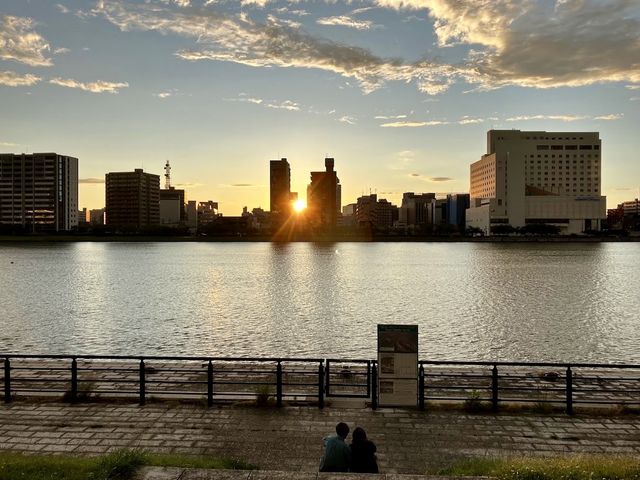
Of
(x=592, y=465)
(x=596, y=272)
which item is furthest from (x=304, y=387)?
(x=596, y=272)

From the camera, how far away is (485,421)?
15.1 m

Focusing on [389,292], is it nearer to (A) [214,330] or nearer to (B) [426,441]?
(A) [214,330]

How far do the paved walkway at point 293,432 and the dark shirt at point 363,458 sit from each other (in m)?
1.31

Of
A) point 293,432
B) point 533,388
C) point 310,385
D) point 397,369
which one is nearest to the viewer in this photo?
point 293,432

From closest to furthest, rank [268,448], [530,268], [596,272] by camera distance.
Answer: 1. [268,448]
2. [596,272]
3. [530,268]

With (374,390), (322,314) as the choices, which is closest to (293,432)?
(374,390)

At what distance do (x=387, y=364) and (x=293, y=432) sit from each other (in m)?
3.61

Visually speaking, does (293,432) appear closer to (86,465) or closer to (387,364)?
(387,364)

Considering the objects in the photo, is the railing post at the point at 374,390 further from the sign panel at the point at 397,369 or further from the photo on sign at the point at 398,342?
the photo on sign at the point at 398,342

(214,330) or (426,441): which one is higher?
(426,441)

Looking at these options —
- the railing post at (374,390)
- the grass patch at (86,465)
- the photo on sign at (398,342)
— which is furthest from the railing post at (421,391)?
the grass patch at (86,465)

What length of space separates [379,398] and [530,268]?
112 meters

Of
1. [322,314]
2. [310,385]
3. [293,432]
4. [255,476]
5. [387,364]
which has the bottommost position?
[322,314]

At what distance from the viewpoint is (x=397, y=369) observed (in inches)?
637
